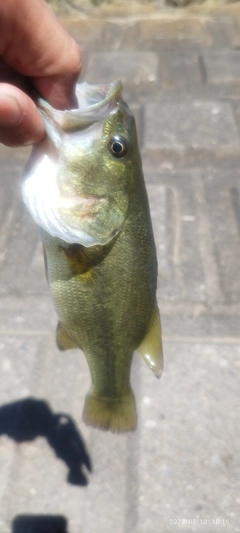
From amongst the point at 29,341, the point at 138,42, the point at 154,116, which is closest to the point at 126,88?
the point at 154,116

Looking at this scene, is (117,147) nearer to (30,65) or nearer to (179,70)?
(30,65)

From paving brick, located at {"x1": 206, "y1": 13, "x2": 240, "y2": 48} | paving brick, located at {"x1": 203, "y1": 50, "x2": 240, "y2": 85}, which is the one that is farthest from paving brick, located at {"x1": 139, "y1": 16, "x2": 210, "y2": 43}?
paving brick, located at {"x1": 203, "y1": 50, "x2": 240, "y2": 85}

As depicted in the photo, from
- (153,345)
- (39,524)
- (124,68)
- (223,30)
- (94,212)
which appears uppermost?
(94,212)

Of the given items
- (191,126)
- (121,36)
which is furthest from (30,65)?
(121,36)

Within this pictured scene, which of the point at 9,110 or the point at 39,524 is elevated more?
the point at 9,110

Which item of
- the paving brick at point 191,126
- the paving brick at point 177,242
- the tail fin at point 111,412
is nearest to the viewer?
the tail fin at point 111,412

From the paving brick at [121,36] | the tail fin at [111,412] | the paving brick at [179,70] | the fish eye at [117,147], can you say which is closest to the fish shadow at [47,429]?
the tail fin at [111,412]

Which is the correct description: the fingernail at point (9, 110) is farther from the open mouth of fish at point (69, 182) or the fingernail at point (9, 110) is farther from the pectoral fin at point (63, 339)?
the pectoral fin at point (63, 339)

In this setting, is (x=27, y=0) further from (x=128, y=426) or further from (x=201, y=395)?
(x=201, y=395)
